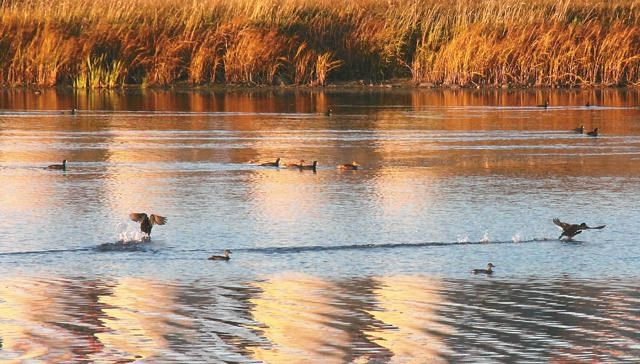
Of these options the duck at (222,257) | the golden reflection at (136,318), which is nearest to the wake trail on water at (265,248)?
the duck at (222,257)

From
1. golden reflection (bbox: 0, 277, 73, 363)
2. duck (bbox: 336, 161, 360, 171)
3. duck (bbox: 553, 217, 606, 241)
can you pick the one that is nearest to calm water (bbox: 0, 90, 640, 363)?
golden reflection (bbox: 0, 277, 73, 363)

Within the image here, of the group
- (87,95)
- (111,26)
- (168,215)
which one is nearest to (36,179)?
(168,215)

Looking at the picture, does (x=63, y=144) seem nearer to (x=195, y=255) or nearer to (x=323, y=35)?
(x=195, y=255)

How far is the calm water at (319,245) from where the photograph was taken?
839 centimetres

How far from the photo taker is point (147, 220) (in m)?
12.0

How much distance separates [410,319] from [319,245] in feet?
9.51

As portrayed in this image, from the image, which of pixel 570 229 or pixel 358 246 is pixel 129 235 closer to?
pixel 358 246

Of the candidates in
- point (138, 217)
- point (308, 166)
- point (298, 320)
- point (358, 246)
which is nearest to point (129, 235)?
point (138, 217)

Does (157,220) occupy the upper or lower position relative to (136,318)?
upper

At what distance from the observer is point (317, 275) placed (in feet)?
34.0

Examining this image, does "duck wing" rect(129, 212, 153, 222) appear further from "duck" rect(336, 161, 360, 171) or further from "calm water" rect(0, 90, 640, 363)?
"duck" rect(336, 161, 360, 171)

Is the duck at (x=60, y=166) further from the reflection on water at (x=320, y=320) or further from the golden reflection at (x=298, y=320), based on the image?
the golden reflection at (x=298, y=320)

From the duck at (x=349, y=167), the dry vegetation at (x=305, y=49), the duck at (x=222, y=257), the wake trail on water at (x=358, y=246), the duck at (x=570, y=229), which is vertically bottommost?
the wake trail on water at (x=358, y=246)

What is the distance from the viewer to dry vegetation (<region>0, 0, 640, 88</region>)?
3231 cm
